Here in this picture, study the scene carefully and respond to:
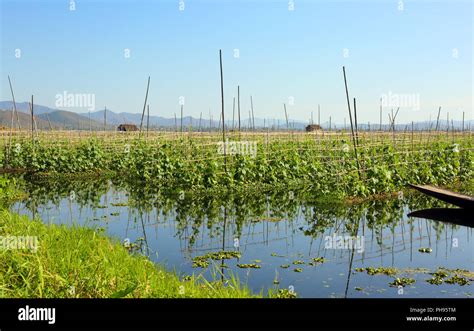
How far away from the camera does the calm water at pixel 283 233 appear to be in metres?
6.38

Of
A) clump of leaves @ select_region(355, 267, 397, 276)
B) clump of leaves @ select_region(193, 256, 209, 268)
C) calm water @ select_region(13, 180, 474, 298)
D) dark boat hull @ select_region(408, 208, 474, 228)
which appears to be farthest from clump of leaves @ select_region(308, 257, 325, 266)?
dark boat hull @ select_region(408, 208, 474, 228)

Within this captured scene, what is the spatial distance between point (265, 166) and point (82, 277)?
987 cm

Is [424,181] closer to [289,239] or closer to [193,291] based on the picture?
[289,239]

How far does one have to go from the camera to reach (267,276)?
645 centimetres

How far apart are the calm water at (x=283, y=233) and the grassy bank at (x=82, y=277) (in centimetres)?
102

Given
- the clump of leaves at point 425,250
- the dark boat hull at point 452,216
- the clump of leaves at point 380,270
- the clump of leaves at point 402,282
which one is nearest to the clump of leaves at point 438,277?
Answer: the clump of leaves at point 402,282

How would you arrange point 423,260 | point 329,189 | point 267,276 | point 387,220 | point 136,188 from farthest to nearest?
point 136,188 → point 329,189 → point 387,220 → point 423,260 → point 267,276

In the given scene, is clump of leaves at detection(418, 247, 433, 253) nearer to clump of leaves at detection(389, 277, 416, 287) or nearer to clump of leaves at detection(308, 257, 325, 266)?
clump of leaves at detection(389, 277, 416, 287)

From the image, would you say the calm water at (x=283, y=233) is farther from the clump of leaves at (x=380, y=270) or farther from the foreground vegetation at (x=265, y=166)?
the foreground vegetation at (x=265, y=166)

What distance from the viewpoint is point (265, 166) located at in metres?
14.5
